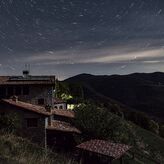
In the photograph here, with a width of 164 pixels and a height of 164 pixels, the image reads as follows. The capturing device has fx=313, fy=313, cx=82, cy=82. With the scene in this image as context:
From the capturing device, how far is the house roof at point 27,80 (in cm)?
5025

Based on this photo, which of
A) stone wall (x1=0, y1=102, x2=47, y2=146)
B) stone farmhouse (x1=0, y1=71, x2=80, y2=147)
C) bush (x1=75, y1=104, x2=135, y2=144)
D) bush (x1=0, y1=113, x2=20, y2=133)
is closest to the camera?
bush (x1=0, y1=113, x2=20, y2=133)

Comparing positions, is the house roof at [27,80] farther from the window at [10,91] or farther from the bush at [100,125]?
the bush at [100,125]

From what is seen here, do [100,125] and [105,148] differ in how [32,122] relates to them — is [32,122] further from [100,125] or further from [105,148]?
[105,148]

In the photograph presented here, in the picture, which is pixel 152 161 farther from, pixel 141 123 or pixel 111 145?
pixel 141 123

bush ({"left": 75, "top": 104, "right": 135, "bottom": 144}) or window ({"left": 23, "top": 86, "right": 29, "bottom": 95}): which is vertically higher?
window ({"left": 23, "top": 86, "right": 29, "bottom": 95})

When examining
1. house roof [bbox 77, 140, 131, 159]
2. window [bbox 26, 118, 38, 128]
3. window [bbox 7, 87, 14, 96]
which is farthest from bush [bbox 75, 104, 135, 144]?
window [bbox 7, 87, 14, 96]

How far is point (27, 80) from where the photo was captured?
5191 cm

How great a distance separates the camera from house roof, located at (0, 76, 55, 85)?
165 ft

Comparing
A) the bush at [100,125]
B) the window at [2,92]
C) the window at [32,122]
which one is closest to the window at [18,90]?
the window at [2,92]

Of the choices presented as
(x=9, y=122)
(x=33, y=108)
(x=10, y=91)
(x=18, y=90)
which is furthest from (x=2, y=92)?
(x=9, y=122)

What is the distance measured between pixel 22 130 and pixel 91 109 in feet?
41.4

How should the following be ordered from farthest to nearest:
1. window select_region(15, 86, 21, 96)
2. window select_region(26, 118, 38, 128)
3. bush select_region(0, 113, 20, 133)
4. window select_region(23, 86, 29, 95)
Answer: window select_region(23, 86, 29, 95) → window select_region(15, 86, 21, 96) → window select_region(26, 118, 38, 128) → bush select_region(0, 113, 20, 133)

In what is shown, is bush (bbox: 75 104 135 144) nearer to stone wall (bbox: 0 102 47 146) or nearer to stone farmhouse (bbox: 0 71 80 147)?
stone farmhouse (bbox: 0 71 80 147)

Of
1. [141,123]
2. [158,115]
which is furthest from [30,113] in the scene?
[158,115]
